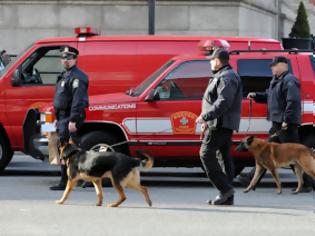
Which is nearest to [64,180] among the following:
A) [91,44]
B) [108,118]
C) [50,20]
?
[108,118]

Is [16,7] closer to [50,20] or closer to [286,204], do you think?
[50,20]

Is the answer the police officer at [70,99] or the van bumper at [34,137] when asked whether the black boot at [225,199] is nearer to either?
the police officer at [70,99]

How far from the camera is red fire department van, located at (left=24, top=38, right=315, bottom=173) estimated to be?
38.2 ft

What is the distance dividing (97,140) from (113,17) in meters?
14.1

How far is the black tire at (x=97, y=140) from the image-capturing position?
38.0ft

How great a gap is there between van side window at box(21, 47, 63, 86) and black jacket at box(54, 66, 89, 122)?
1.93 m

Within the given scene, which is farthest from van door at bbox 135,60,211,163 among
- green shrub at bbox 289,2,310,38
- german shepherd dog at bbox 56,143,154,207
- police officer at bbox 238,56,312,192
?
green shrub at bbox 289,2,310,38

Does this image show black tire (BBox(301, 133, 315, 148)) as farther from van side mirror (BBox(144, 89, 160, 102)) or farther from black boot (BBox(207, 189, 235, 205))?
black boot (BBox(207, 189, 235, 205))

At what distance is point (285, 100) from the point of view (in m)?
11.3

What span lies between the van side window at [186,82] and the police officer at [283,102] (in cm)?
72

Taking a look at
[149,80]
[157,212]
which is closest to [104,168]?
[157,212]

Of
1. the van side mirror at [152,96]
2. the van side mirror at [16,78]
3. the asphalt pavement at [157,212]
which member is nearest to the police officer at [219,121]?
the asphalt pavement at [157,212]

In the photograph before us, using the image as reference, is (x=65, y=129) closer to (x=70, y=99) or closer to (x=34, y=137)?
(x=70, y=99)

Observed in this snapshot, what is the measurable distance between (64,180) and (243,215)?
297cm
